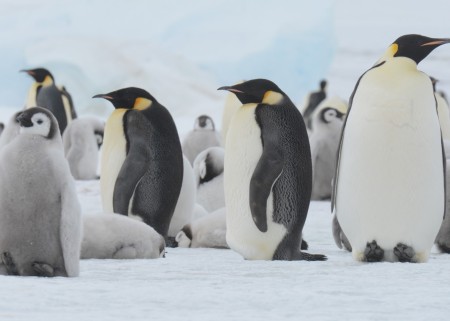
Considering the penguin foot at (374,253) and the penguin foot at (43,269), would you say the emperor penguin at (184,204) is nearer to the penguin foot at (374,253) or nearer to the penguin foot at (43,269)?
the penguin foot at (374,253)

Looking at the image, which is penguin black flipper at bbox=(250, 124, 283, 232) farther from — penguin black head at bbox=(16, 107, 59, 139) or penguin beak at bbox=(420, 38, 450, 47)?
penguin black head at bbox=(16, 107, 59, 139)

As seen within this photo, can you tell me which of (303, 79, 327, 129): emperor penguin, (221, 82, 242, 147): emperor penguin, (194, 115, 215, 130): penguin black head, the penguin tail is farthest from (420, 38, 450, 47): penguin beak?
(303, 79, 327, 129): emperor penguin

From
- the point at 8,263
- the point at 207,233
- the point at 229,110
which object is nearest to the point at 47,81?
the point at 229,110

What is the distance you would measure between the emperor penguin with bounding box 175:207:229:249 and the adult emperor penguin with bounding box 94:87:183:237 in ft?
0.73

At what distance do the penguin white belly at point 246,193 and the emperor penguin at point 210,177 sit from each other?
→ 87.5 inches

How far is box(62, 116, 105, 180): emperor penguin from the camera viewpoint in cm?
1156

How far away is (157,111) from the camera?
5.91 metres

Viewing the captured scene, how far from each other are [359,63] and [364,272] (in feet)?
68.0

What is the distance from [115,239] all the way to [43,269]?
1.06 metres

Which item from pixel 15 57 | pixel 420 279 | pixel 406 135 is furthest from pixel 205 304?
pixel 15 57

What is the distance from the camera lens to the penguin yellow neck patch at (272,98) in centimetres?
481

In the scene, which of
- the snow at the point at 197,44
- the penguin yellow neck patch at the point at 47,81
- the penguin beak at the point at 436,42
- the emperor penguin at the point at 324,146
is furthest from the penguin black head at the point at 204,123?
the snow at the point at 197,44

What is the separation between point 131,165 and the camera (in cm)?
570

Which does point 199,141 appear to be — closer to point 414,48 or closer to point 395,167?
point 414,48
